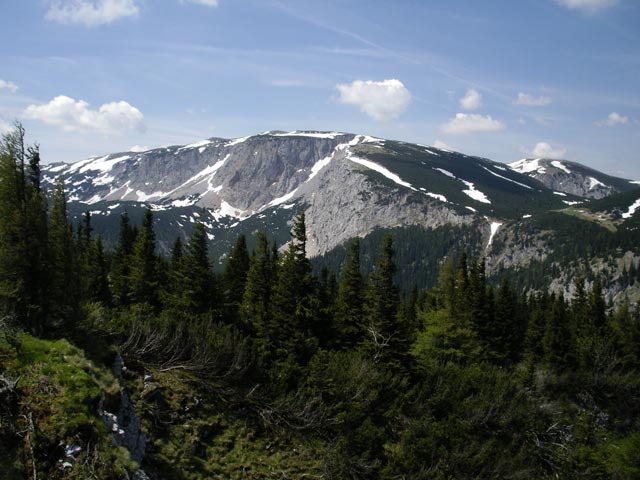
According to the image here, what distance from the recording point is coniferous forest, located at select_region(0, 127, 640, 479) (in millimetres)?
11789

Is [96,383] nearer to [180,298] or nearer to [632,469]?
[180,298]

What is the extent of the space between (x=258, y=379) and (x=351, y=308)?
443 inches

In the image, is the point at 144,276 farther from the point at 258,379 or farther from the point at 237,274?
the point at 258,379

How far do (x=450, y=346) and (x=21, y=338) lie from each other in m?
32.7

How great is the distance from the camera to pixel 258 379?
24.6 meters

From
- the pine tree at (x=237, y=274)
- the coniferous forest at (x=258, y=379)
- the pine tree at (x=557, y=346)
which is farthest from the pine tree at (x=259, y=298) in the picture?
the pine tree at (x=557, y=346)

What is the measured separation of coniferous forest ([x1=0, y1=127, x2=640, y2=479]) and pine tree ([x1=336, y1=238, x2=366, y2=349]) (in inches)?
6.3

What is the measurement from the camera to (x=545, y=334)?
4578cm

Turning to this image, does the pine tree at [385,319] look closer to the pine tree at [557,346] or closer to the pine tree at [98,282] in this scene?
the pine tree at [98,282]

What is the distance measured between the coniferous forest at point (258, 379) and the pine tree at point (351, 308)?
159 mm

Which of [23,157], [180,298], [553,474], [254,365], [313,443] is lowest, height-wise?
[553,474]

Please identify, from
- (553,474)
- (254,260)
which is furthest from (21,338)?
(553,474)

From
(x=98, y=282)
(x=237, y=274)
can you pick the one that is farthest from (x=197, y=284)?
(x=98, y=282)

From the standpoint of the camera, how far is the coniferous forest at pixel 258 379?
1179 centimetres
